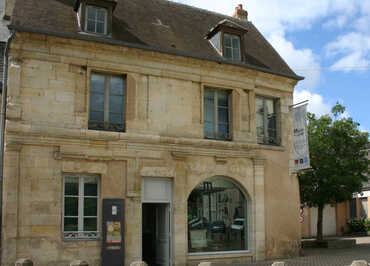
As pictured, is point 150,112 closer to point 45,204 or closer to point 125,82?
point 125,82

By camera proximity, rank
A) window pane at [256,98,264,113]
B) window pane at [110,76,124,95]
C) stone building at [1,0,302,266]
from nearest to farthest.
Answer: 1. stone building at [1,0,302,266]
2. window pane at [110,76,124,95]
3. window pane at [256,98,264,113]

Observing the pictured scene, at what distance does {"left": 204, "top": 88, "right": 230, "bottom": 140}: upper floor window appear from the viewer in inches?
522

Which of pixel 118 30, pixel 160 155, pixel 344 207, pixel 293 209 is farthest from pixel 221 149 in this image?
pixel 344 207

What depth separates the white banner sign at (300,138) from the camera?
13.9m

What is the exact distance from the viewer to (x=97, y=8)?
12164mm

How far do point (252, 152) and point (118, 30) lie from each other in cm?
521

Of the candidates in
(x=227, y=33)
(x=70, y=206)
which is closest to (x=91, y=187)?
(x=70, y=206)

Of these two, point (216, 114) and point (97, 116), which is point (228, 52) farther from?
point (97, 116)

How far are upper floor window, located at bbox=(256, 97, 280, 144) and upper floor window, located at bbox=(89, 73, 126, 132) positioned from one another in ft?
14.7

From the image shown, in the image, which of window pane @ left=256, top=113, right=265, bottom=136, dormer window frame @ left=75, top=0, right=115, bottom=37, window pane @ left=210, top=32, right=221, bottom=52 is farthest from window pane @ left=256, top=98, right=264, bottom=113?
dormer window frame @ left=75, top=0, right=115, bottom=37

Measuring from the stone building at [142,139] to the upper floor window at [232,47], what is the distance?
0.16ft

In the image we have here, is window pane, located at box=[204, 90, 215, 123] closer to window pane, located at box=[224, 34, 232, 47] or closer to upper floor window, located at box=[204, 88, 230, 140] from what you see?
upper floor window, located at box=[204, 88, 230, 140]

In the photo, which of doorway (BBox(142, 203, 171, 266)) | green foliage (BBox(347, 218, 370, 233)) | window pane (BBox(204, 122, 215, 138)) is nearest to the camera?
doorway (BBox(142, 203, 171, 266))

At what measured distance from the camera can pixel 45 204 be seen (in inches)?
418
